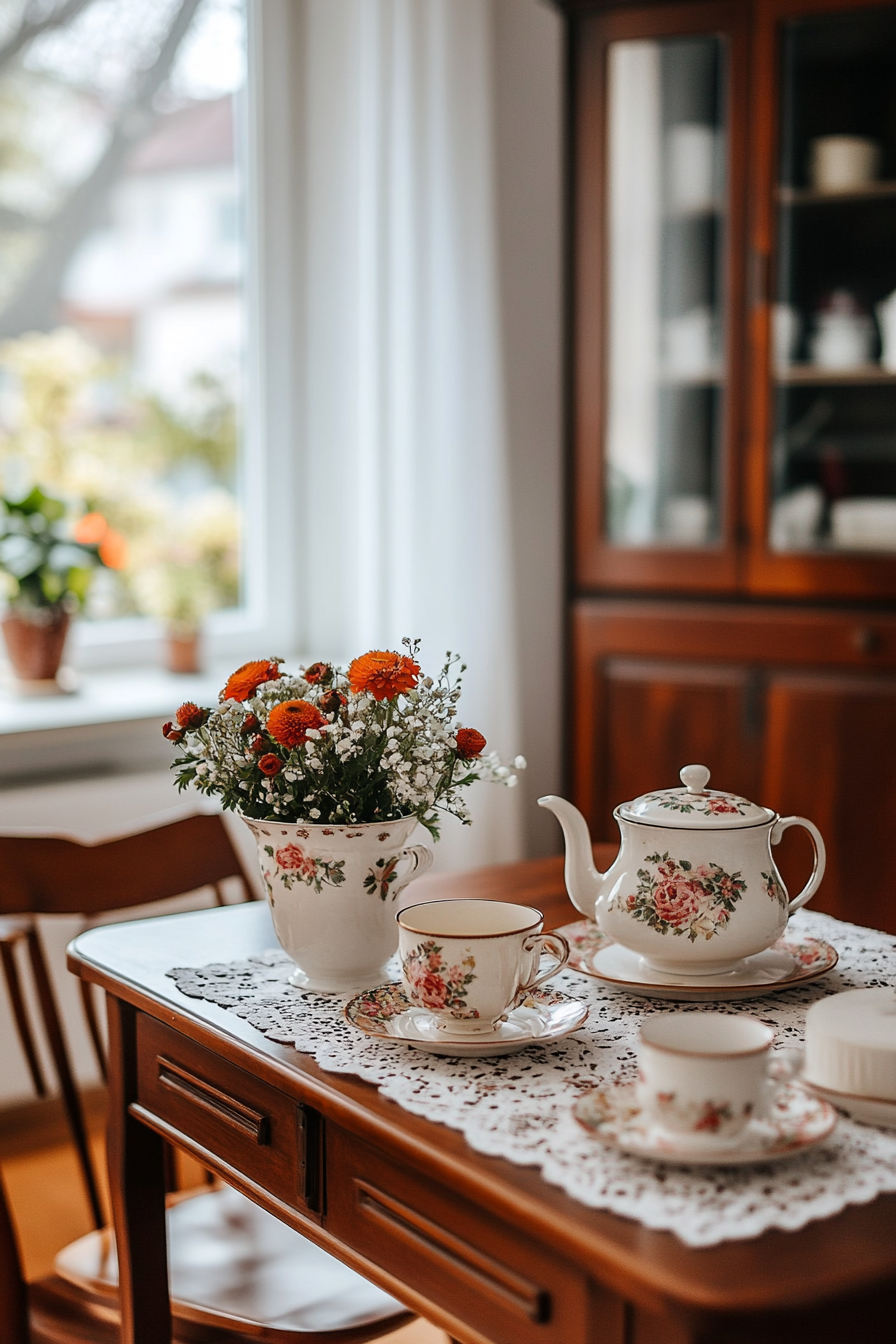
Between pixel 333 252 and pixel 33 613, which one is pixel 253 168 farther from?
pixel 33 613

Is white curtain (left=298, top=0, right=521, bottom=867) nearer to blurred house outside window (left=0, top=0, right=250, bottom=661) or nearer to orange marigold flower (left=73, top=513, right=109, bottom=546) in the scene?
blurred house outside window (left=0, top=0, right=250, bottom=661)

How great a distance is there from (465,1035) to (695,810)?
0.90ft

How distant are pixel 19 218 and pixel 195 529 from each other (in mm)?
704

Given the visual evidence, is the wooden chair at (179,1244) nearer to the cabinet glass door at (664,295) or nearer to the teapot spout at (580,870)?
the teapot spout at (580,870)

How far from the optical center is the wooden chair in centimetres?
133

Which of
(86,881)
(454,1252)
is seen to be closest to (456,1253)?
(454,1252)

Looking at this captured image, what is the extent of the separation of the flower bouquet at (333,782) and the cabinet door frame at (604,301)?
1.68m

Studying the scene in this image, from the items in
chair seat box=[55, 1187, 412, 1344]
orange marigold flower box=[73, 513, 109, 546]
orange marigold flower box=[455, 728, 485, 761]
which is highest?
orange marigold flower box=[73, 513, 109, 546]


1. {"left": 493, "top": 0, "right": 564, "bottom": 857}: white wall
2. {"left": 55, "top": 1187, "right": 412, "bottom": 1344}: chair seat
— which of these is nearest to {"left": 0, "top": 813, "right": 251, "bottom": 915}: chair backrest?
{"left": 55, "top": 1187, "right": 412, "bottom": 1344}: chair seat

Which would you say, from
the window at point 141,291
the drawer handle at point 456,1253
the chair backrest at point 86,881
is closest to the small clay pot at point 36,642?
the window at point 141,291

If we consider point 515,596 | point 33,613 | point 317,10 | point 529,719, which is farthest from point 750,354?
point 33,613

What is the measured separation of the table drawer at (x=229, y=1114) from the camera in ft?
3.47

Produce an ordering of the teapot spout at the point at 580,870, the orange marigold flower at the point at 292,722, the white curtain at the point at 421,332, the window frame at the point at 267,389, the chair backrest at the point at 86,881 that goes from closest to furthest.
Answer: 1. the orange marigold flower at the point at 292,722
2. the teapot spout at the point at 580,870
3. the chair backrest at the point at 86,881
4. the white curtain at the point at 421,332
5. the window frame at the point at 267,389

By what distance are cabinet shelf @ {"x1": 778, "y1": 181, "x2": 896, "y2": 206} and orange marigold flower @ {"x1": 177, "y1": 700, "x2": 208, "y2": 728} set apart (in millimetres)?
1943
